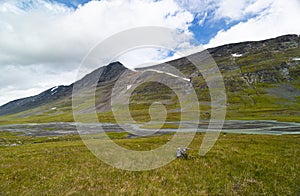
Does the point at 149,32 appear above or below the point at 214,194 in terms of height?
above

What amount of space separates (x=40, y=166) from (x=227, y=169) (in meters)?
12.9

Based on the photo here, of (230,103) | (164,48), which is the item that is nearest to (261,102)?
(230,103)

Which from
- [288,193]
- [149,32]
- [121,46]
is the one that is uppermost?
[149,32]

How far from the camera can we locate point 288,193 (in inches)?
371

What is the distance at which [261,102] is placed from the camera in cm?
15050

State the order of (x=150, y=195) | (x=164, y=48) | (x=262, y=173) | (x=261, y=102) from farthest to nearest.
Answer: (x=261, y=102), (x=164, y=48), (x=262, y=173), (x=150, y=195)

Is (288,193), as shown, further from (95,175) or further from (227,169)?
(95,175)

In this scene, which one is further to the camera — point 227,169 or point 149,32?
point 149,32

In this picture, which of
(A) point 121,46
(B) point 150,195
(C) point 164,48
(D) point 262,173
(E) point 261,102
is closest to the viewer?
(B) point 150,195

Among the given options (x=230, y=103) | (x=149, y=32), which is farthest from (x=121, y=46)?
(x=230, y=103)

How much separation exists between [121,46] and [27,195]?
14804 millimetres

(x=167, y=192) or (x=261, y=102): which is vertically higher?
(x=261, y=102)

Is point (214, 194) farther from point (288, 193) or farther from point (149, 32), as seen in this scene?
point (149, 32)

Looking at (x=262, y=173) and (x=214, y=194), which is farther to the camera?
(x=262, y=173)
